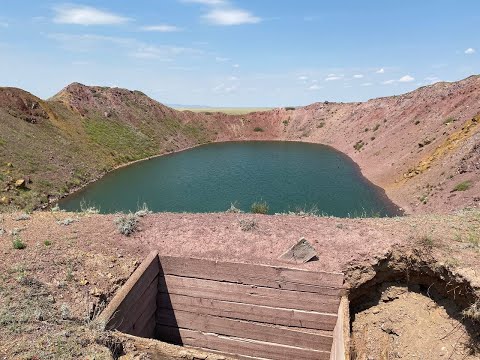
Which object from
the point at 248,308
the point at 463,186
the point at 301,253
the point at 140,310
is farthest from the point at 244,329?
the point at 463,186

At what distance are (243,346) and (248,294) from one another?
1.84m

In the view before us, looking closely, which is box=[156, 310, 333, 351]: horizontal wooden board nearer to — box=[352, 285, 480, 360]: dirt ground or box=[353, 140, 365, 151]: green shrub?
box=[352, 285, 480, 360]: dirt ground

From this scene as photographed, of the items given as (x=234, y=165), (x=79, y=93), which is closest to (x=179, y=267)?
(x=234, y=165)

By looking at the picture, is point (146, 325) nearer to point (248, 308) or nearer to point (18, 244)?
point (248, 308)

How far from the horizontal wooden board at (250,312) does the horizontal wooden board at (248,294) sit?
0.45ft

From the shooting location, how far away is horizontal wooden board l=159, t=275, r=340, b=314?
10555 mm

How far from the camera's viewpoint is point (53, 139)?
47.9 meters

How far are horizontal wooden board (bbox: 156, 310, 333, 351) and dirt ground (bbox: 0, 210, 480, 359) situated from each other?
130cm

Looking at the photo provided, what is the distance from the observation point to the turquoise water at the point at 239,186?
3186cm

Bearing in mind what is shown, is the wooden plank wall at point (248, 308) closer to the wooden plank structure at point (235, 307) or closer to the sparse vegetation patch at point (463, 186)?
the wooden plank structure at point (235, 307)

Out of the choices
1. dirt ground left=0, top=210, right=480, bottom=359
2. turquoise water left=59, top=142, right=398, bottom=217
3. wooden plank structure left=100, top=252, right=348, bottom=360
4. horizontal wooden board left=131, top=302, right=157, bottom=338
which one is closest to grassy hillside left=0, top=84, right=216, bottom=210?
turquoise water left=59, top=142, right=398, bottom=217

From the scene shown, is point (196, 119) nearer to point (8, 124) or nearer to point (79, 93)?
point (79, 93)

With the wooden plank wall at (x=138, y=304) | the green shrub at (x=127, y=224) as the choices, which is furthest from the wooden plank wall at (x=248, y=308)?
the green shrub at (x=127, y=224)

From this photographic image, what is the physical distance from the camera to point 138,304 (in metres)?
10.8
